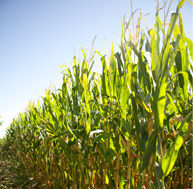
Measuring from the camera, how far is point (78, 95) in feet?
3.60

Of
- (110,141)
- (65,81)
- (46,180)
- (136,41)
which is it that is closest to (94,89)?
(65,81)

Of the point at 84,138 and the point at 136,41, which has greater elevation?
the point at 136,41

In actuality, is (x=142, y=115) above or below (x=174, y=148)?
above

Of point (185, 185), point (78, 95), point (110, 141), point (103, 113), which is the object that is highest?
point (78, 95)

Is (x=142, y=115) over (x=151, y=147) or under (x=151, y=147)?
over

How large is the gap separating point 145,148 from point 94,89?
0.73 meters

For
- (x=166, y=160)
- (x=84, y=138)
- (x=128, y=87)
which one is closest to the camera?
(x=166, y=160)

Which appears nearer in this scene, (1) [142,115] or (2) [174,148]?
(2) [174,148]

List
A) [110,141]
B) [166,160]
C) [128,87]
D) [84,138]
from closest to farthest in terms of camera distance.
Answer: [166,160], [128,87], [110,141], [84,138]

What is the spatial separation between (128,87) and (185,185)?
53 centimetres

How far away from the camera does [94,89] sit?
128 centimetres

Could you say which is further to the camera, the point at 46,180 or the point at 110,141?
the point at 46,180

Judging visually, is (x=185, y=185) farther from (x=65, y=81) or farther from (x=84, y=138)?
(x=65, y=81)

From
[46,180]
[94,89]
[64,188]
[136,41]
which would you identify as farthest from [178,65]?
[46,180]
